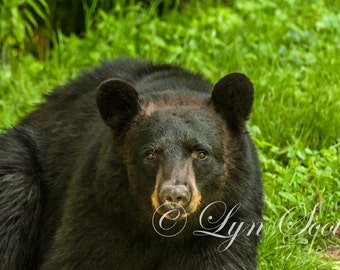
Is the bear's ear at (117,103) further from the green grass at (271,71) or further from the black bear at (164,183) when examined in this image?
the green grass at (271,71)

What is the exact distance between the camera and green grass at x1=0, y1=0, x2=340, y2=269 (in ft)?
22.8

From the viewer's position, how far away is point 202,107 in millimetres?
5625

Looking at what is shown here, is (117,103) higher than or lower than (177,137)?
higher

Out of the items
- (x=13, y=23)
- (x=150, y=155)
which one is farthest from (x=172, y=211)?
(x=13, y=23)

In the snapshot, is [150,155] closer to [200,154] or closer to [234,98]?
[200,154]

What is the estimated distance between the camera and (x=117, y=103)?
18.4ft

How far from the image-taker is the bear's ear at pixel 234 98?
219 inches

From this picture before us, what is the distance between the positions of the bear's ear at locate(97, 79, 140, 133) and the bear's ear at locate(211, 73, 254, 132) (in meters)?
0.50

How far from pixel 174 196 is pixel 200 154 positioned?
43cm

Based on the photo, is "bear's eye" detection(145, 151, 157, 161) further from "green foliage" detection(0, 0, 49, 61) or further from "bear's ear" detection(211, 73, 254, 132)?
"green foliage" detection(0, 0, 49, 61)

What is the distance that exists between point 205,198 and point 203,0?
5760mm

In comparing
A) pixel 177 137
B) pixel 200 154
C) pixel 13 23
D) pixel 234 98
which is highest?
pixel 13 23

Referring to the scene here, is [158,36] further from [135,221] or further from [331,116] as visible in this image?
[135,221]

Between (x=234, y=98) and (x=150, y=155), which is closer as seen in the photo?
(x=150, y=155)
